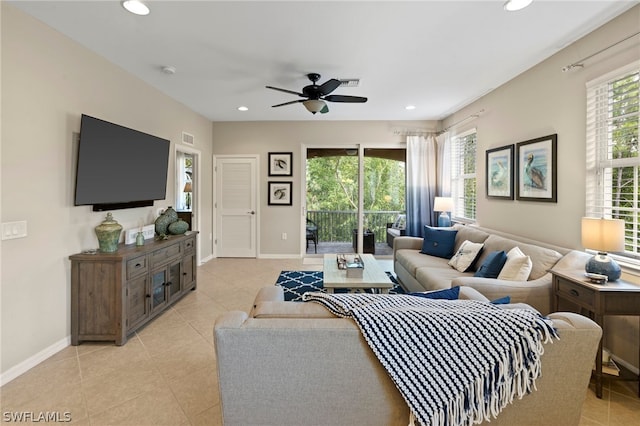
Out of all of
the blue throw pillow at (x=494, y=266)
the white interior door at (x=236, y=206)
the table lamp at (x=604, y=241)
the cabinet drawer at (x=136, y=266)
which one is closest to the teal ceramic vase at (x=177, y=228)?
the cabinet drawer at (x=136, y=266)

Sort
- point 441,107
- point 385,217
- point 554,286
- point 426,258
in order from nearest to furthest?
point 554,286, point 426,258, point 441,107, point 385,217

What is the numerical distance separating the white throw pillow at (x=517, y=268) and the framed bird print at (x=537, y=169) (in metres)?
0.79

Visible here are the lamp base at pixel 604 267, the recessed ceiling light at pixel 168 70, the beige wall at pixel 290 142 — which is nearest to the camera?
the lamp base at pixel 604 267

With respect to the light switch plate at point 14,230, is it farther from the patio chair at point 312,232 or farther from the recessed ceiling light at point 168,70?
the patio chair at point 312,232

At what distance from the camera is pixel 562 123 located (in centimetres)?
286

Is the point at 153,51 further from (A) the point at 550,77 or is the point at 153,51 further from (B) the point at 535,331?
(A) the point at 550,77

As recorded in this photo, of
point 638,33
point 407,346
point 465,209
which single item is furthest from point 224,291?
point 638,33

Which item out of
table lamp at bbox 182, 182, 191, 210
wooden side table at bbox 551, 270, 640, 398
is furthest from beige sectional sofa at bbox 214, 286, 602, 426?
table lamp at bbox 182, 182, 191, 210

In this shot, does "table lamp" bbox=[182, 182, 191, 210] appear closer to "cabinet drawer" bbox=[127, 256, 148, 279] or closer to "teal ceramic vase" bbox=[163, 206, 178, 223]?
"teal ceramic vase" bbox=[163, 206, 178, 223]

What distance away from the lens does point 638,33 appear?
2.17m

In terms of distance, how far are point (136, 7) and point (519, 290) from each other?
11.7ft

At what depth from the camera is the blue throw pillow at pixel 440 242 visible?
4012mm

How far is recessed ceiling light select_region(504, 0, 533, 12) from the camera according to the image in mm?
2164

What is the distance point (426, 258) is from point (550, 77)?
2.30 metres
